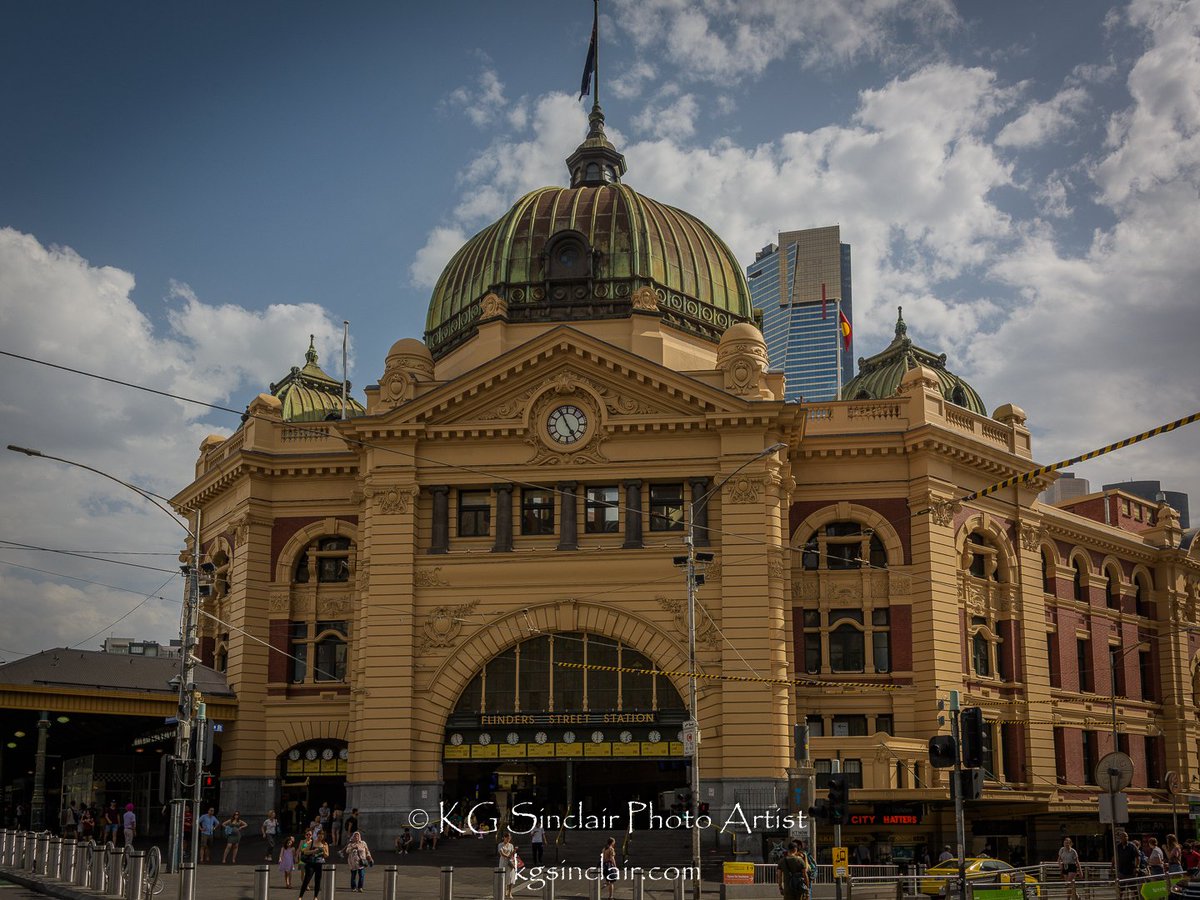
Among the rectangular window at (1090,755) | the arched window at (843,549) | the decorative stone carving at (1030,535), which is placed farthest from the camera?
the rectangular window at (1090,755)

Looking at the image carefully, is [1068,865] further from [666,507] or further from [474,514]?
[474,514]

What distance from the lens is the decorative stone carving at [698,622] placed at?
5203cm

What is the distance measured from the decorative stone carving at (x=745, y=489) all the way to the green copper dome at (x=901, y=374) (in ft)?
56.5

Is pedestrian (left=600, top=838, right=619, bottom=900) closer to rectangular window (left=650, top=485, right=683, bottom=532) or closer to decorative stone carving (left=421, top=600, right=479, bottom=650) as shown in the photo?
decorative stone carving (left=421, top=600, right=479, bottom=650)

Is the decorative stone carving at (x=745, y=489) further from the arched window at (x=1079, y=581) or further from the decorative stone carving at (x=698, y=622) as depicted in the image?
the arched window at (x=1079, y=581)

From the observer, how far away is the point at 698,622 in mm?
52438

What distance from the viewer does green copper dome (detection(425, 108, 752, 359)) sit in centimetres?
6159

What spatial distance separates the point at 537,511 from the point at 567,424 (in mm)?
3601

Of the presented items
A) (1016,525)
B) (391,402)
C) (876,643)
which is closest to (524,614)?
(391,402)

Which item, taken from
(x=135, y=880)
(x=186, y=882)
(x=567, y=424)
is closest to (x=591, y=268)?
(x=567, y=424)

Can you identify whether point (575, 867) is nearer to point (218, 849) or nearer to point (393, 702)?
point (393, 702)

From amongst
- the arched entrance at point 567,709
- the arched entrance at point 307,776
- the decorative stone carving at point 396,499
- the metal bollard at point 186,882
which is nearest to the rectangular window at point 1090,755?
the arched entrance at point 567,709

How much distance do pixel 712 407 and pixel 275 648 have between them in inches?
828

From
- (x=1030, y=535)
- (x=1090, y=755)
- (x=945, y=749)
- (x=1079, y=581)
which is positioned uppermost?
(x=1030, y=535)
